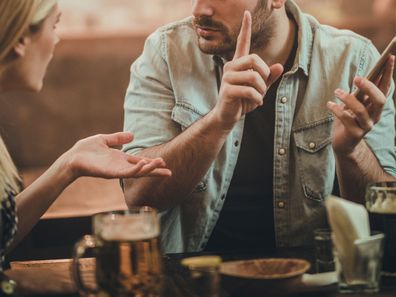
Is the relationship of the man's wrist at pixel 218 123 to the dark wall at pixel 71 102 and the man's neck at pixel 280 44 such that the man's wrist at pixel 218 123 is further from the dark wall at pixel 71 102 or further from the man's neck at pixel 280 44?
the dark wall at pixel 71 102

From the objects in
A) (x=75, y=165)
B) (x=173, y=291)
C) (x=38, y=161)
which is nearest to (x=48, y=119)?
(x=38, y=161)

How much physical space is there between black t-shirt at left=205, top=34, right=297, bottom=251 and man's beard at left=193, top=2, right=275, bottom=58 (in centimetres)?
16

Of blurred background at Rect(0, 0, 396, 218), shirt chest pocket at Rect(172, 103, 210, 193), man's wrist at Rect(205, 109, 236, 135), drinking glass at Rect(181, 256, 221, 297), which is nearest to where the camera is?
drinking glass at Rect(181, 256, 221, 297)

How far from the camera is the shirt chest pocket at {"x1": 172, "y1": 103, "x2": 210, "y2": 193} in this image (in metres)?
2.17

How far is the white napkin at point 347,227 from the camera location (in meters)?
1.23

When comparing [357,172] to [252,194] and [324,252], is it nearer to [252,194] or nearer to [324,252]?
[252,194]

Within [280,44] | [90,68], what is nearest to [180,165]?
[280,44]

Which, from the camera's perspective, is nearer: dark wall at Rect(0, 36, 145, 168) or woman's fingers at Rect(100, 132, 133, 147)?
woman's fingers at Rect(100, 132, 133, 147)

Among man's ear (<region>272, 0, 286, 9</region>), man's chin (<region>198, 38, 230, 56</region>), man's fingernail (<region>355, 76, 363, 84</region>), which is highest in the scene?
man's ear (<region>272, 0, 286, 9</region>)

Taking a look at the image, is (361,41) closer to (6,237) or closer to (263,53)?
(263,53)

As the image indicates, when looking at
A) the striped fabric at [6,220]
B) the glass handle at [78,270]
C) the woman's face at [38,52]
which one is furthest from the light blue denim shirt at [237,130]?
the glass handle at [78,270]

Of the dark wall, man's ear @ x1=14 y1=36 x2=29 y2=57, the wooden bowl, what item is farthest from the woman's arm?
the dark wall

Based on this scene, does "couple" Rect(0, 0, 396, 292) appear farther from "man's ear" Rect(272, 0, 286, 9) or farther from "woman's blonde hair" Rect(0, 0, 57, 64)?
"woman's blonde hair" Rect(0, 0, 57, 64)

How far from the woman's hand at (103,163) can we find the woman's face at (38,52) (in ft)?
0.63
